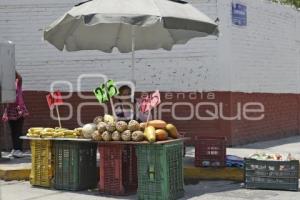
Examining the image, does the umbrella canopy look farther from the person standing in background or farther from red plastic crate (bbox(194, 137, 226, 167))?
red plastic crate (bbox(194, 137, 226, 167))

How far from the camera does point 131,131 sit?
8477mm

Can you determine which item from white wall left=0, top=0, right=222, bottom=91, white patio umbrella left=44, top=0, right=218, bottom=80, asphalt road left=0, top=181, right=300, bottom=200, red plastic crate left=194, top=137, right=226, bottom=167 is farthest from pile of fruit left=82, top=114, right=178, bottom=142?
white wall left=0, top=0, right=222, bottom=91

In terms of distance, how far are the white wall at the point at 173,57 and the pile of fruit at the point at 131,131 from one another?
4.53 m

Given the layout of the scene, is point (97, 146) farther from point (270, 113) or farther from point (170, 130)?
point (270, 113)

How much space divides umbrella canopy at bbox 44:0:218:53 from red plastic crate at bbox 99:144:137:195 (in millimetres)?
1917

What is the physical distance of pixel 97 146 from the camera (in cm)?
921

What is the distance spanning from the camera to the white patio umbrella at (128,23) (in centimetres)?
872

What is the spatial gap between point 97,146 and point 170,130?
1.32 meters

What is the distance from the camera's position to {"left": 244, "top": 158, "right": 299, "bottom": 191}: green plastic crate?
898 centimetres

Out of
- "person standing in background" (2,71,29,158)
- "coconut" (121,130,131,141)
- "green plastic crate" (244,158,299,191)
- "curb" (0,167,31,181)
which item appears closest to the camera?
"coconut" (121,130,131,141)

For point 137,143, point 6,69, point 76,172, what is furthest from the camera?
point 76,172

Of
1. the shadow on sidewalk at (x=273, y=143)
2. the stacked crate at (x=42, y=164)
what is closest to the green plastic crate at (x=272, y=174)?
the stacked crate at (x=42, y=164)

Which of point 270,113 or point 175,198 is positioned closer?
point 175,198

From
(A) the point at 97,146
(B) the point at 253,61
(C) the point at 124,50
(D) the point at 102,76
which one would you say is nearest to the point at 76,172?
(A) the point at 97,146
